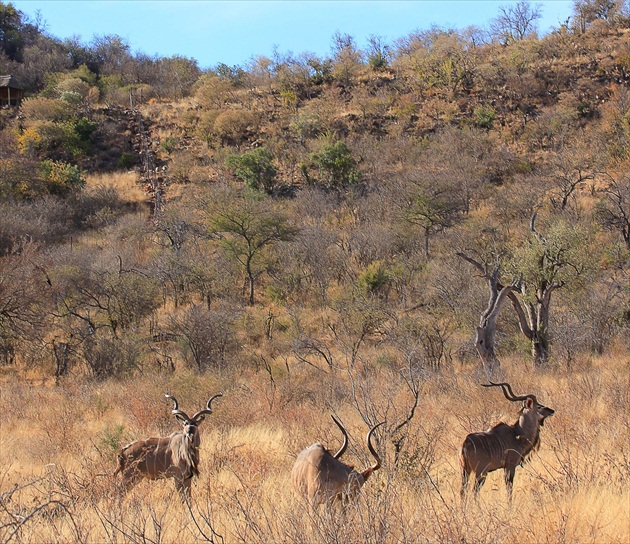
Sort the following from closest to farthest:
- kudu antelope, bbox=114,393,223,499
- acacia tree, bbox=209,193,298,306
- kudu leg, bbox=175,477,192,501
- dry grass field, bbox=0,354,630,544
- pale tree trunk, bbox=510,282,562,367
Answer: dry grass field, bbox=0,354,630,544
kudu leg, bbox=175,477,192,501
kudu antelope, bbox=114,393,223,499
pale tree trunk, bbox=510,282,562,367
acacia tree, bbox=209,193,298,306

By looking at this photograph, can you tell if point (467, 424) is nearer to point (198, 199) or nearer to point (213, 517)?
point (213, 517)

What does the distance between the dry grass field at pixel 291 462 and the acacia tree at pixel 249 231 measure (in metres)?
11.8

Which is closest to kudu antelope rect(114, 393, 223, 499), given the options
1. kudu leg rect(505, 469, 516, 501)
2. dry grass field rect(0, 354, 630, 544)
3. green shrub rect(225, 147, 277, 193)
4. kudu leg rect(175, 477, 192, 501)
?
kudu leg rect(175, 477, 192, 501)

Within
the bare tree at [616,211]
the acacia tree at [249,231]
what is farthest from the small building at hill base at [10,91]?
the bare tree at [616,211]

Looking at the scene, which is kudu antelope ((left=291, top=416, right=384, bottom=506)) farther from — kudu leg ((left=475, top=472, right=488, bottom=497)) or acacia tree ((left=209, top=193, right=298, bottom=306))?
acacia tree ((left=209, top=193, right=298, bottom=306))

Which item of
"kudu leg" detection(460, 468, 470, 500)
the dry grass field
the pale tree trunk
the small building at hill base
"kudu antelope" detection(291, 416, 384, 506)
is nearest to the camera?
the dry grass field

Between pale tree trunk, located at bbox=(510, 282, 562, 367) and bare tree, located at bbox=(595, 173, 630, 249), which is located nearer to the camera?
pale tree trunk, located at bbox=(510, 282, 562, 367)

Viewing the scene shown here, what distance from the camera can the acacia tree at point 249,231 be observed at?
23516 mm

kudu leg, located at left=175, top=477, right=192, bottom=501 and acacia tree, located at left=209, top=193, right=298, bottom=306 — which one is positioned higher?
acacia tree, located at left=209, top=193, right=298, bottom=306

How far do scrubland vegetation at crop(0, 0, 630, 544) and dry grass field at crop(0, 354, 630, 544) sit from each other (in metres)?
0.04

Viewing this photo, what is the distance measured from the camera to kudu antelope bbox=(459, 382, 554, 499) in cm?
454

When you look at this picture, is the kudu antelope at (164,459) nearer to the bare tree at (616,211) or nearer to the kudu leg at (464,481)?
the kudu leg at (464,481)

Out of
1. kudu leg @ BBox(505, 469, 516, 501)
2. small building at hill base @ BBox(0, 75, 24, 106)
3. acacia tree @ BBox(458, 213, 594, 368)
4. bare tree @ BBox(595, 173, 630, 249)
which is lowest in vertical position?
kudu leg @ BBox(505, 469, 516, 501)

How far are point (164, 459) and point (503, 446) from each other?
10.3 ft
